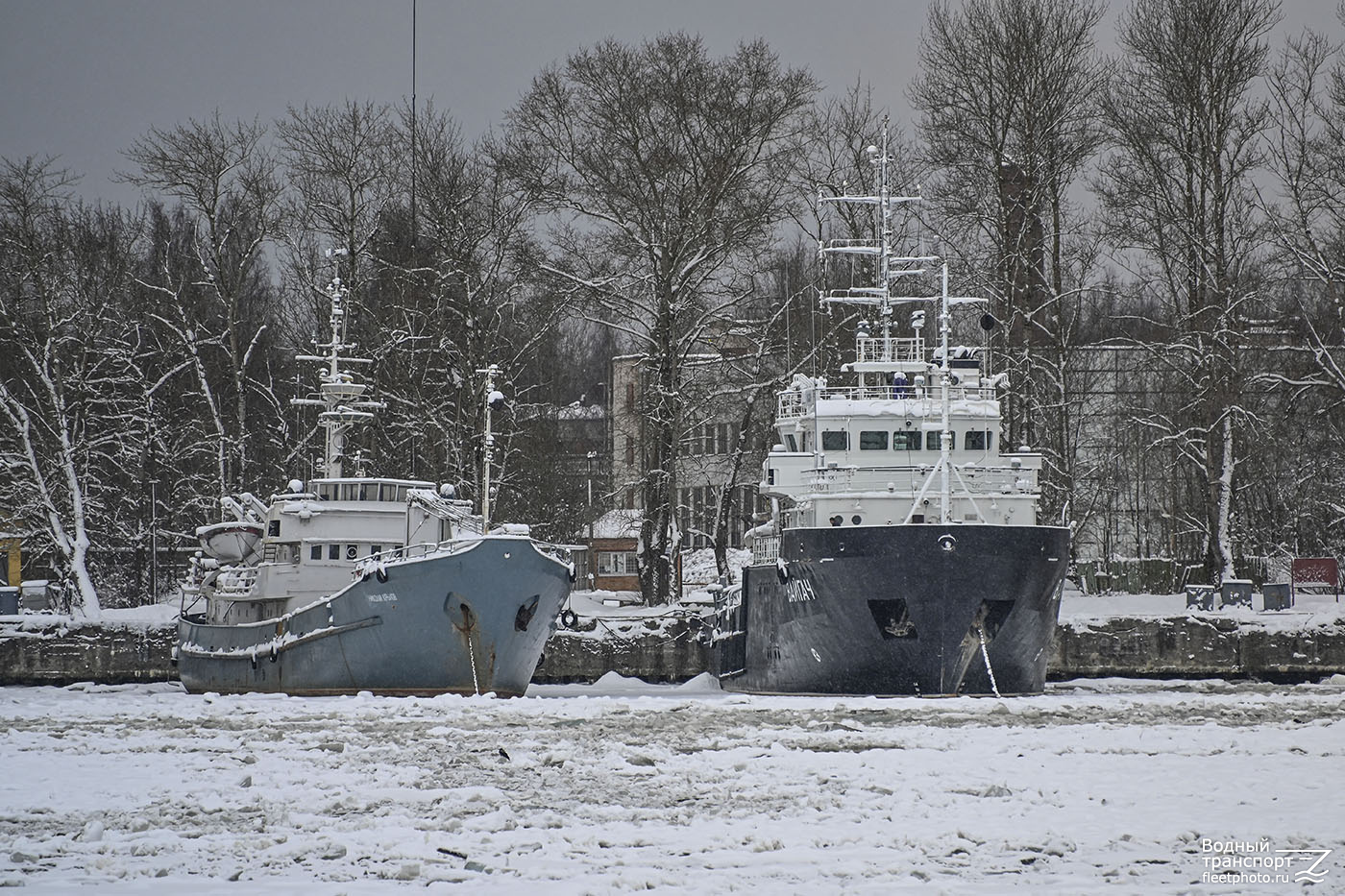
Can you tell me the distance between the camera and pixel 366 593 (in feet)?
96.3

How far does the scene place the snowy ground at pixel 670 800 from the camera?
10.1 metres

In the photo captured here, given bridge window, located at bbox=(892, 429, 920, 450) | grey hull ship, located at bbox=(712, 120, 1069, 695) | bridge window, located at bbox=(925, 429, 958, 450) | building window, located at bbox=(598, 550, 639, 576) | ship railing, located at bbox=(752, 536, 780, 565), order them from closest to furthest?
grey hull ship, located at bbox=(712, 120, 1069, 695), bridge window, located at bbox=(925, 429, 958, 450), bridge window, located at bbox=(892, 429, 920, 450), ship railing, located at bbox=(752, 536, 780, 565), building window, located at bbox=(598, 550, 639, 576)

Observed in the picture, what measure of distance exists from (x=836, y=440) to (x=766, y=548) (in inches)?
138

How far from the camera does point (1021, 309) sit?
141ft

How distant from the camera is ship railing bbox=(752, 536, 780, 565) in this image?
3262 cm

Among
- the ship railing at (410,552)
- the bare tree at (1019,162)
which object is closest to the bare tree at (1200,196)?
the bare tree at (1019,162)

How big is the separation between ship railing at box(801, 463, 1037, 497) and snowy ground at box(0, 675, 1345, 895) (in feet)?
32.5

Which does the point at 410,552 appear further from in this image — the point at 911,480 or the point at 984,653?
the point at 984,653

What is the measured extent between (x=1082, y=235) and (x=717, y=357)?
1108cm

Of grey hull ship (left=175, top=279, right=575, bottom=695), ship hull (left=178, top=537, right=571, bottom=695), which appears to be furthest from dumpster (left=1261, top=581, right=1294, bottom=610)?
ship hull (left=178, top=537, right=571, bottom=695)

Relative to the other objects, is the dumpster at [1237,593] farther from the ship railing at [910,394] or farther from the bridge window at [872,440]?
the bridge window at [872,440]

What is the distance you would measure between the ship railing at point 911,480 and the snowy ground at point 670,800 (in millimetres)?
9906

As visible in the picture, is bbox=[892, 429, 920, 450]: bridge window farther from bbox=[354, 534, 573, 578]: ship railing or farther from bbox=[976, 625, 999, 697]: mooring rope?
bbox=[354, 534, 573, 578]: ship railing

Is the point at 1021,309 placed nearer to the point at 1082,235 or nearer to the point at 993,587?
the point at 1082,235
